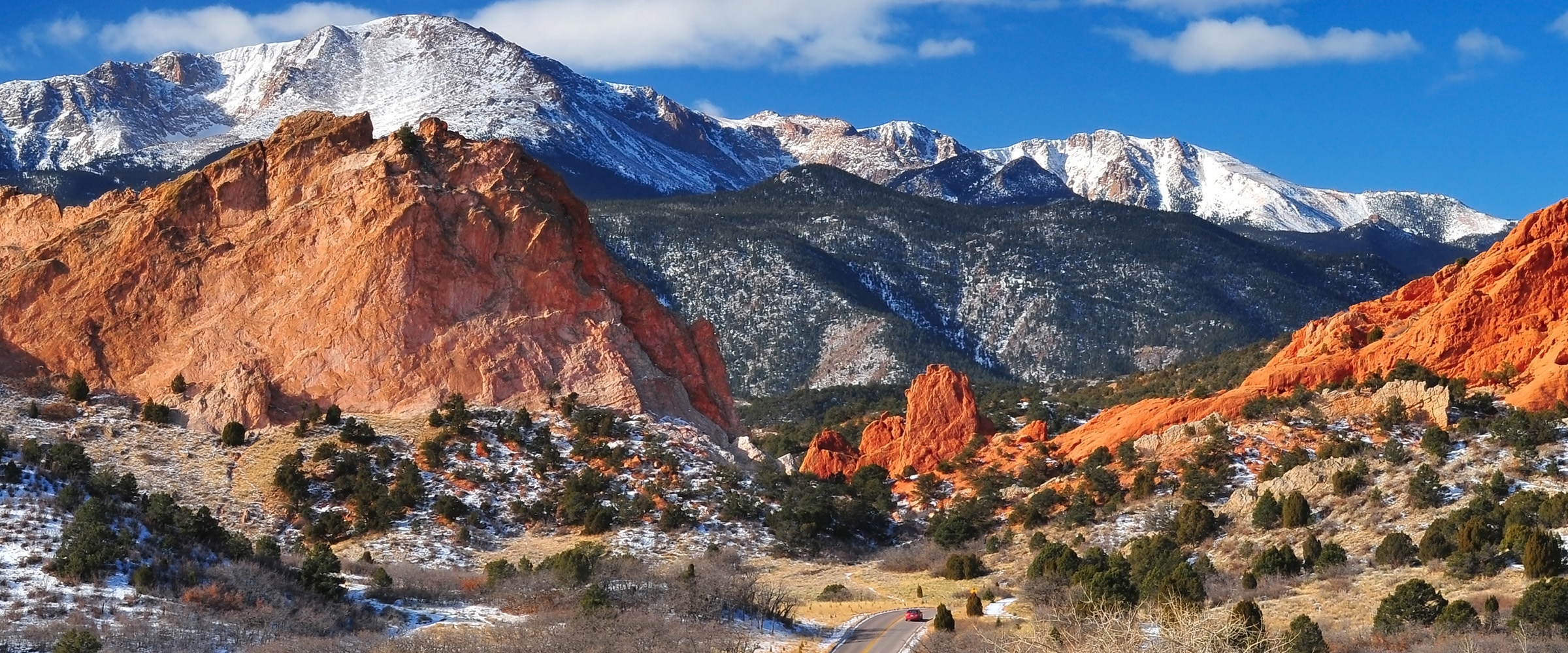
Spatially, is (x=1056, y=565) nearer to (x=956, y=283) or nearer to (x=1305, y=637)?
(x=1305, y=637)

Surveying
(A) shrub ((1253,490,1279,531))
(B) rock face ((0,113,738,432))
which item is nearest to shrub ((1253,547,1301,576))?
(A) shrub ((1253,490,1279,531))

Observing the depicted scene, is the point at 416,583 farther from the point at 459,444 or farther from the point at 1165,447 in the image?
the point at 1165,447

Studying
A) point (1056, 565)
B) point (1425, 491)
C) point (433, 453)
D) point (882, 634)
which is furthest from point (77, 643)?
point (1425, 491)

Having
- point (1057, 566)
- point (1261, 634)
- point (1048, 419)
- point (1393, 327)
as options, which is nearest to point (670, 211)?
point (1048, 419)

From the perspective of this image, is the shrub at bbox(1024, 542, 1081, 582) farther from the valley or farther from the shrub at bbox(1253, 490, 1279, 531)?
the shrub at bbox(1253, 490, 1279, 531)

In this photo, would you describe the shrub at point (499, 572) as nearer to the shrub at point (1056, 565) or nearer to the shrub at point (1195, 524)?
the shrub at point (1056, 565)

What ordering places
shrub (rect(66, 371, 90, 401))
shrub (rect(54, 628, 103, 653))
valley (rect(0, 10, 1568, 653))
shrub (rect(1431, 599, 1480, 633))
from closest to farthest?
shrub (rect(54, 628, 103, 653))
shrub (rect(1431, 599, 1480, 633))
valley (rect(0, 10, 1568, 653))
shrub (rect(66, 371, 90, 401))

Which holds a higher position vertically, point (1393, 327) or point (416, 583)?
point (1393, 327)
